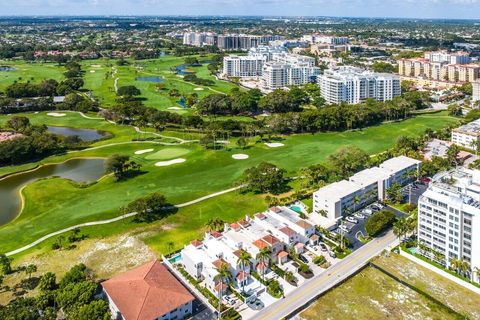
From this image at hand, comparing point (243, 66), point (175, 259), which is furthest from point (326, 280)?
point (243, 66)

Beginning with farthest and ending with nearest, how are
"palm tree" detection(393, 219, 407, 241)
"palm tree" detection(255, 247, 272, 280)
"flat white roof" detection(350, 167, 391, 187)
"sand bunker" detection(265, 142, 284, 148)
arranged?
"sand bunker" detection(265, 142, 284, 148) → "flat white roof" detection(350, 167, 391, 187) → "palm tree" detection(393, 219, 407, 241) → "palm tree" detection(255, 247, 272, 280)

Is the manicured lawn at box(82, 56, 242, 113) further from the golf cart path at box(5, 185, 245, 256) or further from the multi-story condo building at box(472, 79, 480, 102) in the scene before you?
the multi-story condo building at box(472, 79, 480, 102)

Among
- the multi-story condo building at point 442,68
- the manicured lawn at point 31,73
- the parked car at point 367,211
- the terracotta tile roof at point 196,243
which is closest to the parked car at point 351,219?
the parked car at point 367,211

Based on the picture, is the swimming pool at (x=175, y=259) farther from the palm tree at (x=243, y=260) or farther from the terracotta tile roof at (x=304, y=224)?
the terracotta tile roof at (x=304, y=224)

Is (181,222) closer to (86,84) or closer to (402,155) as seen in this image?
(402,155)

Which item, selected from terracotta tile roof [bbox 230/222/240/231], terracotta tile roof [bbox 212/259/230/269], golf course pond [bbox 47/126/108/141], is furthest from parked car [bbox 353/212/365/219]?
golf course pond [bbox 47/126/108/141]

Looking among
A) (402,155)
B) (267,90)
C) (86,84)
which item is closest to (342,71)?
(267,90)
